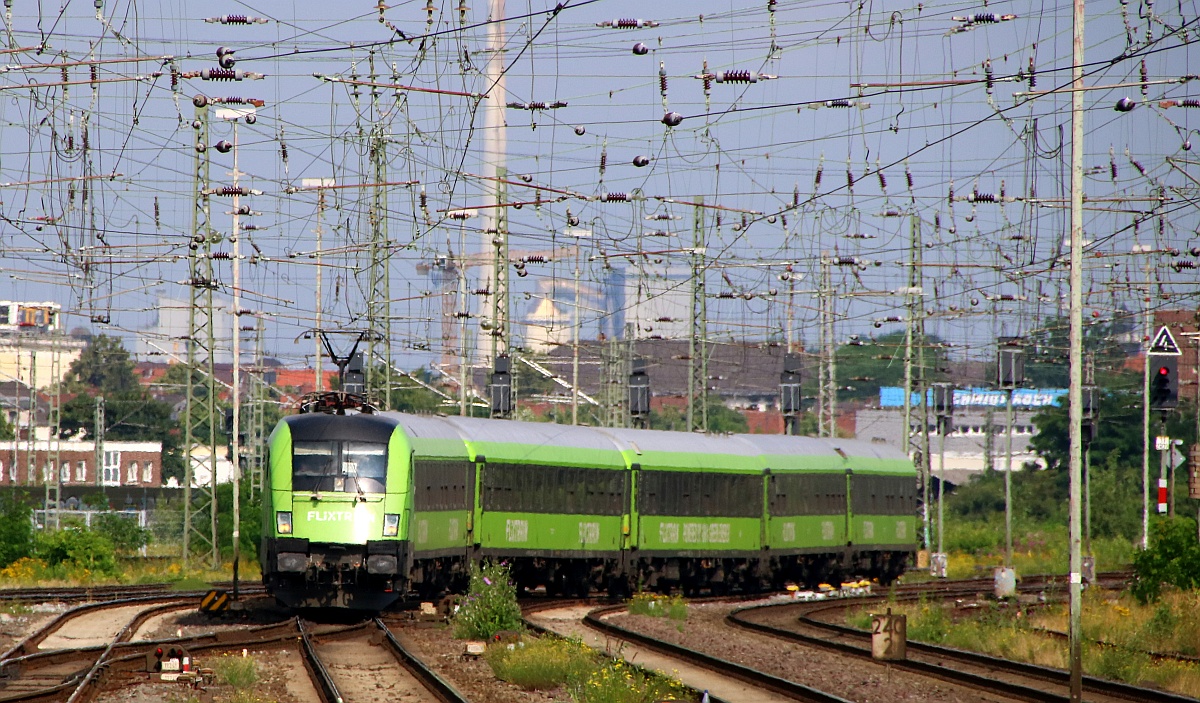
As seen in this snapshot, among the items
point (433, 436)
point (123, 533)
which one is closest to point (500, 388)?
point (433, 436)

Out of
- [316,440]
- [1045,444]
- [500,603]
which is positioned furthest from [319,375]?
[1045,444]

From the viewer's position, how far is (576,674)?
1861 centimetres

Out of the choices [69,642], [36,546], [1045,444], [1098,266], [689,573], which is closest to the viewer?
[69,642]

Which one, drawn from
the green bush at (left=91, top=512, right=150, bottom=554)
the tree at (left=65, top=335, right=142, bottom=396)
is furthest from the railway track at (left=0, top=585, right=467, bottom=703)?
the tree at (left=65, top=335, right=142, bottom=396)

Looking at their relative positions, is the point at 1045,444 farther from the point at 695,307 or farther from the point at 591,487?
the point at 591,487

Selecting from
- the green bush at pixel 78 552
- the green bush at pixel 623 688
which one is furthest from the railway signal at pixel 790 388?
the green bush at pixel 623 688

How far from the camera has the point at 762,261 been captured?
139ft

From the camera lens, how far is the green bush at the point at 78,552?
1727 inches

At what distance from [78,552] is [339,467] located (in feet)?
71.4

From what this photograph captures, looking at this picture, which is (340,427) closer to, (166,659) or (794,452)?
(166,659)

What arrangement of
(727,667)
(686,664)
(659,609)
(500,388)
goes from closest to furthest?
(727,667)
(686,664)
(659,609)
(500,388)

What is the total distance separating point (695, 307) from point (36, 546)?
20.0m

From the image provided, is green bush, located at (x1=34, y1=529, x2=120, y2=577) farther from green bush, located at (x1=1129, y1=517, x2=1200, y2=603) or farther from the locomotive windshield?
A: green bush, located at (x1=1129, y1=517, x2=1200, y2=603)

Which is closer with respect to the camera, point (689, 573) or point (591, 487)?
point (591, 487)
